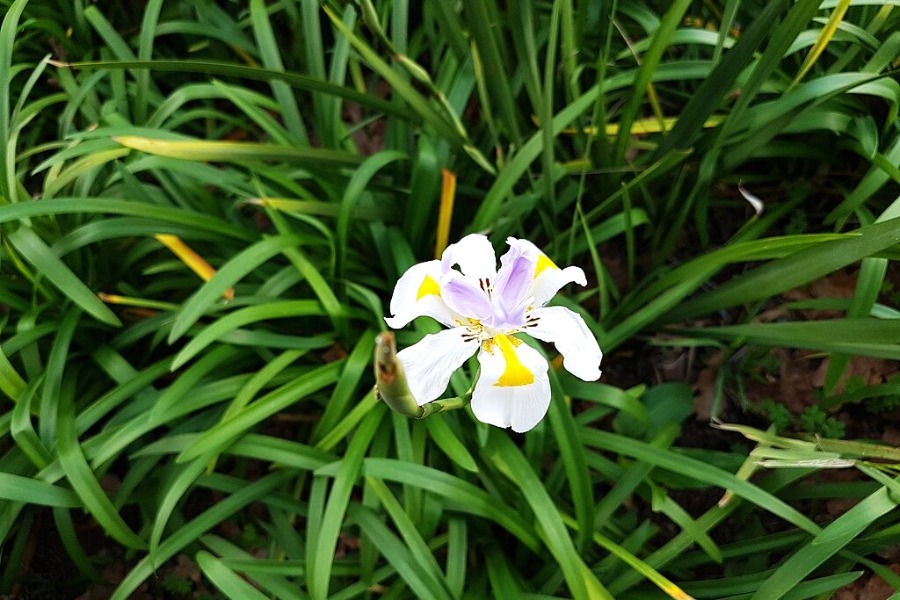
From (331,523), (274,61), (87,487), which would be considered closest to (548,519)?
(331,523)

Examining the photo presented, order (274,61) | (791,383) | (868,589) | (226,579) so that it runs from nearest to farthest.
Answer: (226,579), (868,589), (791,383), (274,61)

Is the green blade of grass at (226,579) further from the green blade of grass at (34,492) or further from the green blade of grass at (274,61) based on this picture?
the green blade of grass at (274,61)

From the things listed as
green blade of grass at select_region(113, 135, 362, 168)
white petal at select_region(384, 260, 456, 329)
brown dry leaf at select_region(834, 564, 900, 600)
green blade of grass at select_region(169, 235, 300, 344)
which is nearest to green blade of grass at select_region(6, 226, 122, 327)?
green blade of grass at select_region(169, 235, 300, 344)

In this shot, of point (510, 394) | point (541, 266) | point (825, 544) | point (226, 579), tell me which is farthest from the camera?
point (226, 579)

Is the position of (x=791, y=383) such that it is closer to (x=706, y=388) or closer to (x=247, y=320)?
(x=706, y=388)

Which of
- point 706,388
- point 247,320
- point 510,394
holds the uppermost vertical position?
point 510,394

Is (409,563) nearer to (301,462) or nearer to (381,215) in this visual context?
(301,462)

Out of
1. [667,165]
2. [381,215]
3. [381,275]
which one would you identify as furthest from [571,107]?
[381,275]
